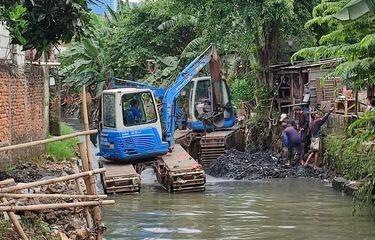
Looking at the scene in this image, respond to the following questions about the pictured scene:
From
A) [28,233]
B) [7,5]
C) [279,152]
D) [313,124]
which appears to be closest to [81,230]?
[28,233]

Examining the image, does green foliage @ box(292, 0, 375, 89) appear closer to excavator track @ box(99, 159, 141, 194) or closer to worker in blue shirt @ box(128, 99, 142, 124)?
excavator track @ box(99, 159, 141, 194)

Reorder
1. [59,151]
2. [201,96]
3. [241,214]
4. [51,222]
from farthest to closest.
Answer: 1. [201,96]
2. [59,151]
3. [241,214]
4. [51,222]

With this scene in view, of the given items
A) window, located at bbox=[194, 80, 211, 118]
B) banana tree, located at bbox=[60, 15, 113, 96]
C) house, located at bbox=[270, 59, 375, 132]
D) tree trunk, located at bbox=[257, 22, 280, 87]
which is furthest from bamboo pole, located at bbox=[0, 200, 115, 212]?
banana tree, located at bbox=[60, 15, 113, 96]

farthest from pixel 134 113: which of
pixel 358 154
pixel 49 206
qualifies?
pixel 49 206

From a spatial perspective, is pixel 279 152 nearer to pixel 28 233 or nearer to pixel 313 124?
pixel 313 124

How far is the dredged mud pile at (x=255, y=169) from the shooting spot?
20.9 m

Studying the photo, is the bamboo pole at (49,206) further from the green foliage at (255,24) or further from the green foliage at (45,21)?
the green foliage at (255,24)

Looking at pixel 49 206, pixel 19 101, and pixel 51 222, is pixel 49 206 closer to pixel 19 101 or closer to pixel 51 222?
pixel 51 222

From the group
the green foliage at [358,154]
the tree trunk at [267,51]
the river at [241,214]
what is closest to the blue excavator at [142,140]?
the river at [241,214]

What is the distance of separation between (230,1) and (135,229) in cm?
1215

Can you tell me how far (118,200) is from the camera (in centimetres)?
1727

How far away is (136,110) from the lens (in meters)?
19.3

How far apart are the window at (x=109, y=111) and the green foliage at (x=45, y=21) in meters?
8.60

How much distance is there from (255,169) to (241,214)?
6.03 meters
